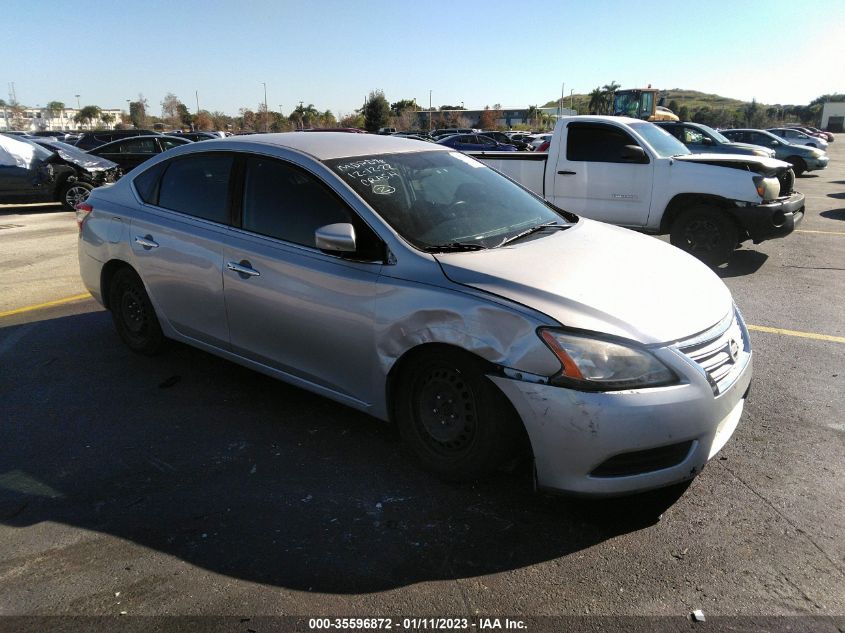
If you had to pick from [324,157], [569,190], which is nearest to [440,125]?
[569,190]

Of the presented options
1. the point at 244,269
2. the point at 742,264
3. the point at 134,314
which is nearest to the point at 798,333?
the point at 742,264

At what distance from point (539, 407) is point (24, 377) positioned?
3.96 m

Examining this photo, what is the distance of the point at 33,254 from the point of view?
30.8 ft

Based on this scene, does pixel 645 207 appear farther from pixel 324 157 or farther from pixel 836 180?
pixel 836 180

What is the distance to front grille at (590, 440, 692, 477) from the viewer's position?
2.69 m

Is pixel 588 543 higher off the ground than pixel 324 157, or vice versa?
pixel 324 157

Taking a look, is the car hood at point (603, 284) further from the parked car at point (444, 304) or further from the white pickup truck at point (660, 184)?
the white pickup truck at point (660, 184)

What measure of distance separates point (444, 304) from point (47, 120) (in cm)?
14404

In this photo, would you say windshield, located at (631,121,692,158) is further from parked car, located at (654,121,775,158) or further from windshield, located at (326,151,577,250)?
parked car, located at (654,121,775,158)

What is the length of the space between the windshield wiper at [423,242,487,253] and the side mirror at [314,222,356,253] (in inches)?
15.0

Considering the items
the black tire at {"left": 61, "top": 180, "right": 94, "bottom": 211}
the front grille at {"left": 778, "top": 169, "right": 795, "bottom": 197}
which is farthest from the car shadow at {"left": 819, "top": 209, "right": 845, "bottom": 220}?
the black tire at {"left": 61, "top": 180, "right": 94, "bottom": 211}

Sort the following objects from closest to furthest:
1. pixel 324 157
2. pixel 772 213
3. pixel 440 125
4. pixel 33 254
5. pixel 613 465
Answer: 1. pixel 613 465
2. pixel 324 157
3. pixel 772 213
4. pixel 33 254
5. pixel 440 125

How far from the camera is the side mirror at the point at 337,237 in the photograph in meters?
3.23

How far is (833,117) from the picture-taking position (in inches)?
3957
